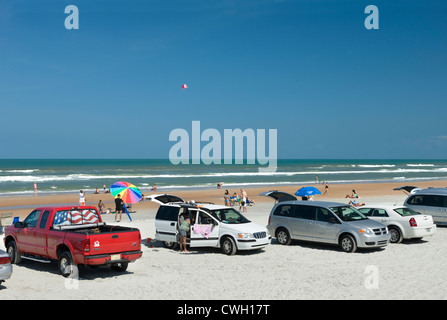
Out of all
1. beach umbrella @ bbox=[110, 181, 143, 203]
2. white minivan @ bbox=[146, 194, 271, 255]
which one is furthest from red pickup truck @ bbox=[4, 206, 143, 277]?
beach umbrella @ bbox=[110, 181, 143, 203]

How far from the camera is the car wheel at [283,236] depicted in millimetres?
17094

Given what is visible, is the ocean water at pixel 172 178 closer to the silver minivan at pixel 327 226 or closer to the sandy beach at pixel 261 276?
the silver minivan at pixel 327 226

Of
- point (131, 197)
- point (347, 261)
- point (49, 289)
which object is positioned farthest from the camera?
point (131, 197)

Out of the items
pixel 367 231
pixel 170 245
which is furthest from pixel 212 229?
pixel 367 231

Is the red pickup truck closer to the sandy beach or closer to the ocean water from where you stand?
the sandy beach

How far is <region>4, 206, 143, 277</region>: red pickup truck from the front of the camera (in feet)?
36.7

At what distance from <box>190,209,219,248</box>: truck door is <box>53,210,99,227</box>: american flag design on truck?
149 inches

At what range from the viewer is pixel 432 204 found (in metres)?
21.2

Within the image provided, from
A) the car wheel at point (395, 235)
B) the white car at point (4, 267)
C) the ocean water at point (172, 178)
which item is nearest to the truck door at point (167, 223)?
the white car at point (4, 267)
